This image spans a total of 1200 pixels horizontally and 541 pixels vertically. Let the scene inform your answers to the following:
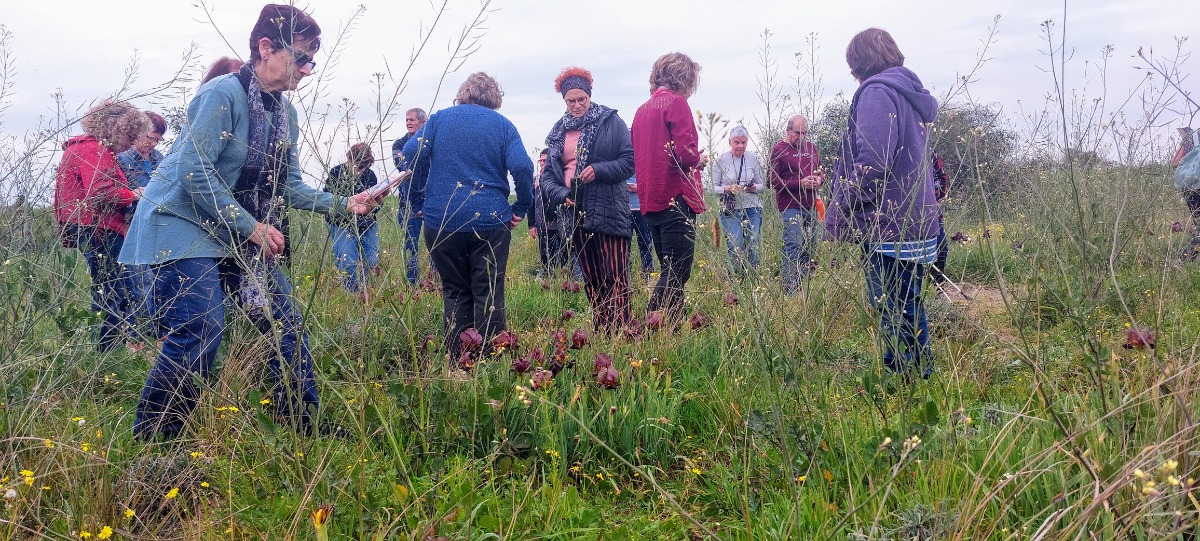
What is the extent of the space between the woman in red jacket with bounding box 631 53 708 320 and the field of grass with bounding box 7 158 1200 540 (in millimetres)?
1335

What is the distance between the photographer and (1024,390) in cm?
304

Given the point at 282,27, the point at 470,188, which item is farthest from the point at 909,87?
the point at 282,27

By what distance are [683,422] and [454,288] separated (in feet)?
5.73

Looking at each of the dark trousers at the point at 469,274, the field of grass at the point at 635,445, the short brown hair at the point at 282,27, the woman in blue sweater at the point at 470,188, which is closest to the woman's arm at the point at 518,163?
the woman in blue sweater at the point at 470,188

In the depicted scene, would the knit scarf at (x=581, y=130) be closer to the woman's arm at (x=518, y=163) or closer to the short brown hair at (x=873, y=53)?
the woman's arm at (x=518, y=163)

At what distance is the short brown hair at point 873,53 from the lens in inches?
143

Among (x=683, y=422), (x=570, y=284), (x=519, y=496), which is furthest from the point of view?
(x=570, y=284)

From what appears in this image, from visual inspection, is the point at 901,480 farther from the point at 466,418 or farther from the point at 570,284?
the point at 570,284

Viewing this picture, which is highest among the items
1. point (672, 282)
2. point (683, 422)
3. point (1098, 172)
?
point (1098, 172)

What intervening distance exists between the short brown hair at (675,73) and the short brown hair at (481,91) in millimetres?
995

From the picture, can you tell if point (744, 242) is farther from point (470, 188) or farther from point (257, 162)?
point (470, 188)

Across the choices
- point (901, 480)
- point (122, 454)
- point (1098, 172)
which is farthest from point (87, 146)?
point (1098, 172)

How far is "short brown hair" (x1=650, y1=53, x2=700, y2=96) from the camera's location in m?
4.80

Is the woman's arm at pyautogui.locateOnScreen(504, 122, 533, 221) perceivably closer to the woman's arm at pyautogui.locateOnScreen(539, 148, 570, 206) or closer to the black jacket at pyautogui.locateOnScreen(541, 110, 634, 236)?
the black jacket at pyautogui.locateOnScreen(541, 110, 634, 236)
